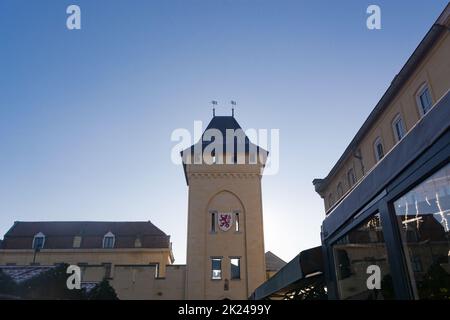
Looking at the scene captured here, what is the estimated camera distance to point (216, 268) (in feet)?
94.9

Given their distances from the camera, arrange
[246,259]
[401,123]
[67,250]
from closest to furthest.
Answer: [401,123] < [246,259] < [67,250]

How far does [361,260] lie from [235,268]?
26.4 metres

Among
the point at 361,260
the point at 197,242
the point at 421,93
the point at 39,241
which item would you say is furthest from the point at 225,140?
the point at 361,260

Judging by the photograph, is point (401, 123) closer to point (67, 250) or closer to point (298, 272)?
point (298, 272)

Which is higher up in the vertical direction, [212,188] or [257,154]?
[257,154]

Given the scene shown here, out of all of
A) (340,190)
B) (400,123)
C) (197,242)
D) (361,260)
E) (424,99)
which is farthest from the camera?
(197,242)

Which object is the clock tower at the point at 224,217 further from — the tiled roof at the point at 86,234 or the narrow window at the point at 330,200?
the tiled roof at the point at 86,234

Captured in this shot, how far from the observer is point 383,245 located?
128 inches

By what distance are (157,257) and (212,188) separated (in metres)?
11.1

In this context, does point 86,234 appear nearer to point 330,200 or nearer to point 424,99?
point 330,200

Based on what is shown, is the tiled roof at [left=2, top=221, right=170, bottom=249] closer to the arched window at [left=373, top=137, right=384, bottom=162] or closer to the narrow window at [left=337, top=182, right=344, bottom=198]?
the narrow window at [left=337, top=182, right=344, bottom=198]

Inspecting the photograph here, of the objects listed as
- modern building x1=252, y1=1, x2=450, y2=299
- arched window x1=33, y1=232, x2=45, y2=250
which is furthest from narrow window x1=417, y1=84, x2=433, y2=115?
arched window x1=33, y1=232, x2=45, y2=250

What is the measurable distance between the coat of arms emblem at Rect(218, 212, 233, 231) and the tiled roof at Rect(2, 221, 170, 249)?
33.4 ft

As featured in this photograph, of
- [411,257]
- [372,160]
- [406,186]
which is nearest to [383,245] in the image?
[411,257]
